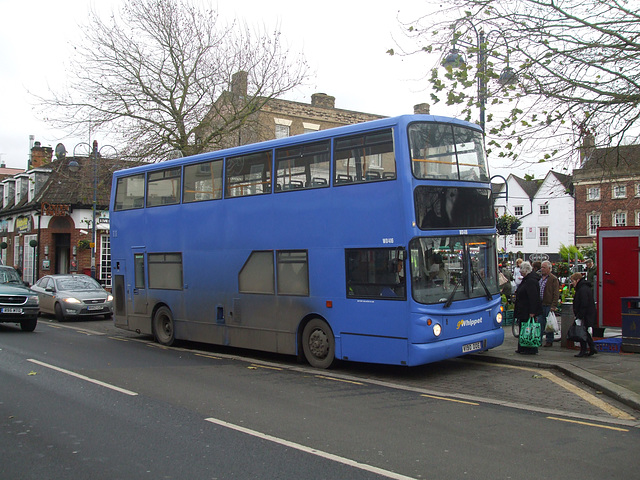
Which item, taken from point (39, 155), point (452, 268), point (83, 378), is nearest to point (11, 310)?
point (83, 378)

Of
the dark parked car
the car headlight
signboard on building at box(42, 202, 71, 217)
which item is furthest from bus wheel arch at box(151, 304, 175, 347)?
signboard on building at box(42, 202, 71, 217)

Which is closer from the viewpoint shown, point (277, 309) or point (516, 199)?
point (277, 309)

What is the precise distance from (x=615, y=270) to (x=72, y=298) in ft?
56.7

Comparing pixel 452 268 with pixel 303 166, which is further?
pixel 303 166

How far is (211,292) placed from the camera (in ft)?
41.8

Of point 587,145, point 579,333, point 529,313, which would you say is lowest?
point 579,333

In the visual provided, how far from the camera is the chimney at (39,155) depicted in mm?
44156

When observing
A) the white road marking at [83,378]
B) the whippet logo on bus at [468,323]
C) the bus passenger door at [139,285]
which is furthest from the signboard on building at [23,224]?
the whippet logo on bus at [468,323]

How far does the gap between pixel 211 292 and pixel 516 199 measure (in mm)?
53268

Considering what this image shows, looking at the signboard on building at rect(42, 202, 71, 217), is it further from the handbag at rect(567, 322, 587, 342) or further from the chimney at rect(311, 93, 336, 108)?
the handbag at rect(567, 322, 587, 342)

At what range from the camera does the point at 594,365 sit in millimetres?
10352

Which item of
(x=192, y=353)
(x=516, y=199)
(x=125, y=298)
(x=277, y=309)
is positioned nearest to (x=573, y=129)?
(x=277, y=309)

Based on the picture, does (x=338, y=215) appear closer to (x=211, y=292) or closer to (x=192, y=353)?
(x=211, y=292)

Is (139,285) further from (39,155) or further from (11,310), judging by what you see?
(39,155)
